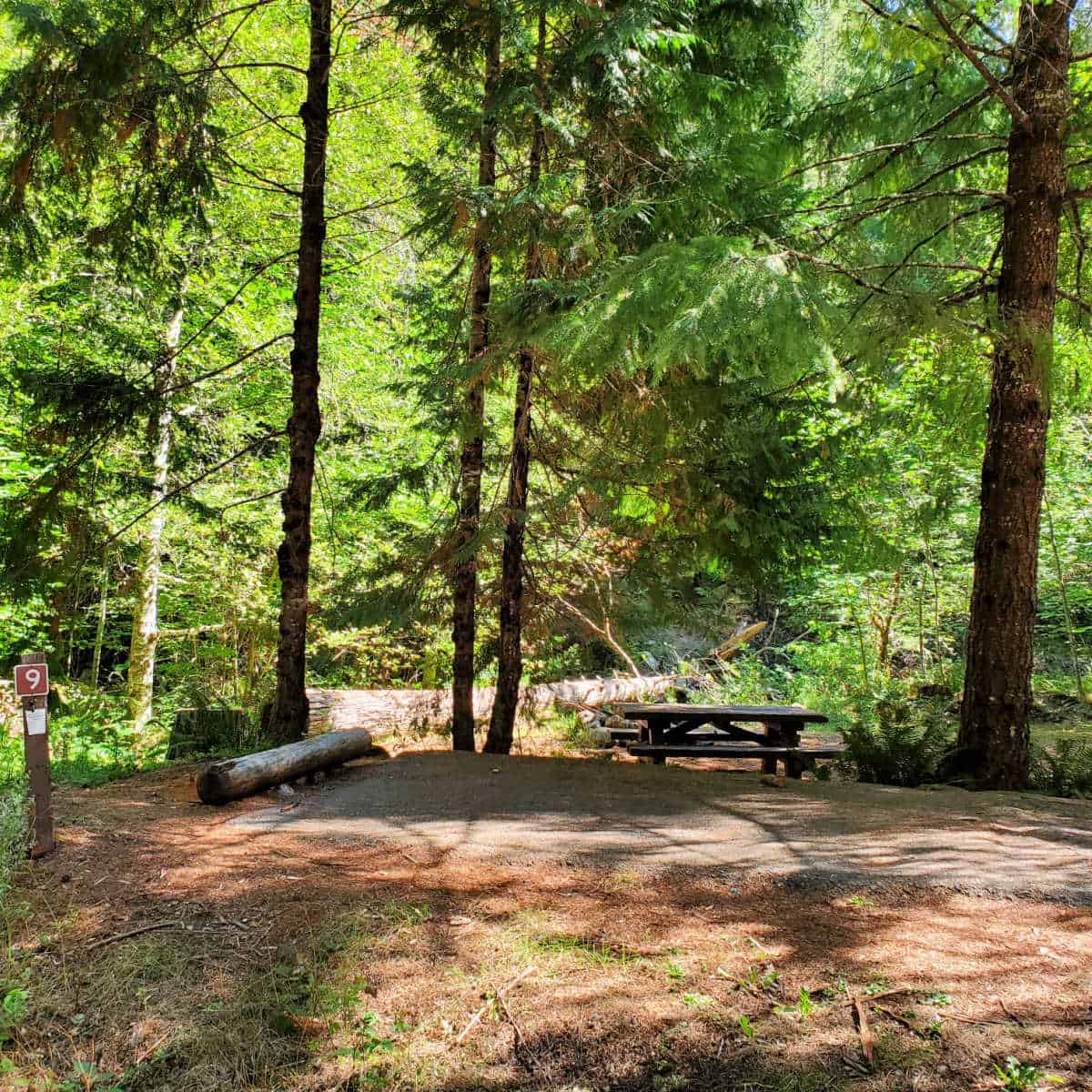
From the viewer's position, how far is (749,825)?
206 inches

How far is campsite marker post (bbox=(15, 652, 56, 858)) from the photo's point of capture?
14.0 feet

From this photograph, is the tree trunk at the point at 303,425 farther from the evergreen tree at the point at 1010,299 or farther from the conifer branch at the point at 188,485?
the evergreen tree at the point at 1010,299

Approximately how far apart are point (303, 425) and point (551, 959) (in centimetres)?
622

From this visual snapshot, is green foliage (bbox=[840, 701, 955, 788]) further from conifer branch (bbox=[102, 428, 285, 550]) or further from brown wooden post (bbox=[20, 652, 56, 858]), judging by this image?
conifer branch (bbox=[102, 428, 285, 550])

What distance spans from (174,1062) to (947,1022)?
2767mm

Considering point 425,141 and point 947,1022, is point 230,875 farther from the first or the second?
point 425,141

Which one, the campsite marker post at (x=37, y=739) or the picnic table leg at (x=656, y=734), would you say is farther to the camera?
the picnic table leg at (x=656, y=734)

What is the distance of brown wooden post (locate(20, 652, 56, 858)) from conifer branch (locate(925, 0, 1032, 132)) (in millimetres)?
6952

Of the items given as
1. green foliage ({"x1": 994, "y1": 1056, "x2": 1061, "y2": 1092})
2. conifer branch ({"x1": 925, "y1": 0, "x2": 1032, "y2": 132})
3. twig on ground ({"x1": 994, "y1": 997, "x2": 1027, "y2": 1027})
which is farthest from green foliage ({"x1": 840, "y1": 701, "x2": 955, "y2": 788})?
conifer branch ({"x1": 925, "y1": 0, "x2": 1032, "y2": 132})

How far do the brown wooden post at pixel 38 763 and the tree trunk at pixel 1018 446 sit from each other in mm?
6906

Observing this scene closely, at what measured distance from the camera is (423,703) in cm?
1044

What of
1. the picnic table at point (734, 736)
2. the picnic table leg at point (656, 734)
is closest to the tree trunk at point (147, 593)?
the picnic table at point (734, 736)

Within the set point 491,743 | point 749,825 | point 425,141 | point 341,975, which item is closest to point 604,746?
point 491,743

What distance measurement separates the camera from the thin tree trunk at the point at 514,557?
26.0ft
